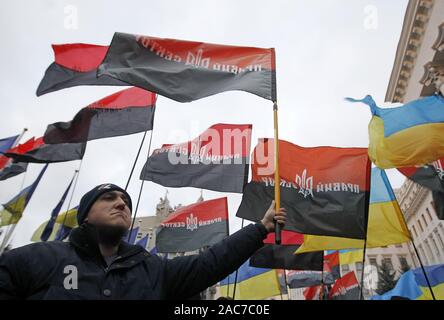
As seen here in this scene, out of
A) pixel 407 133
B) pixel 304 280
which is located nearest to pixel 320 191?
pixel 407 133

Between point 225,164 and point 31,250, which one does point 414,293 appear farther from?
point 31,250

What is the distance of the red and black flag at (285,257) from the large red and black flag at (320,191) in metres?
1.94

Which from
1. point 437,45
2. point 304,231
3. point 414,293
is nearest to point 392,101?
point 437,45

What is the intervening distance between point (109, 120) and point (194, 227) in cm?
411

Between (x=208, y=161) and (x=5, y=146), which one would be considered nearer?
(x=208, y=161)

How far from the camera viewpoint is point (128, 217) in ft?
8.09

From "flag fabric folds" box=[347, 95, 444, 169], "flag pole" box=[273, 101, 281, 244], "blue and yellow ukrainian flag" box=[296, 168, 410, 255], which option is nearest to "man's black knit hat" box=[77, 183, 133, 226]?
"flag pole" box=[273, 101, 281, 244]

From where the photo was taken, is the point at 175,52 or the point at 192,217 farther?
the point at 192,217

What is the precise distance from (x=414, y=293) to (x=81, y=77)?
9.58 metres

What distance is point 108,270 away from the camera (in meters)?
1.96

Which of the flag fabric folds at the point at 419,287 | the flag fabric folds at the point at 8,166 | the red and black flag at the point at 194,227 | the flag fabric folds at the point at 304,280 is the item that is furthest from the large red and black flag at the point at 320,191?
the flag fabric folds at the point at 8,166

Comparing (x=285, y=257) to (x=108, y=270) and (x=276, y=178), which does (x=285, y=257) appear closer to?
(x=276, y=178)

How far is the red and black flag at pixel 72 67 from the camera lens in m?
6.28

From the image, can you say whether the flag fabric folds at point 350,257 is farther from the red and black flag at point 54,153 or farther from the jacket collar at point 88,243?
the jacket collar at point 88,243
